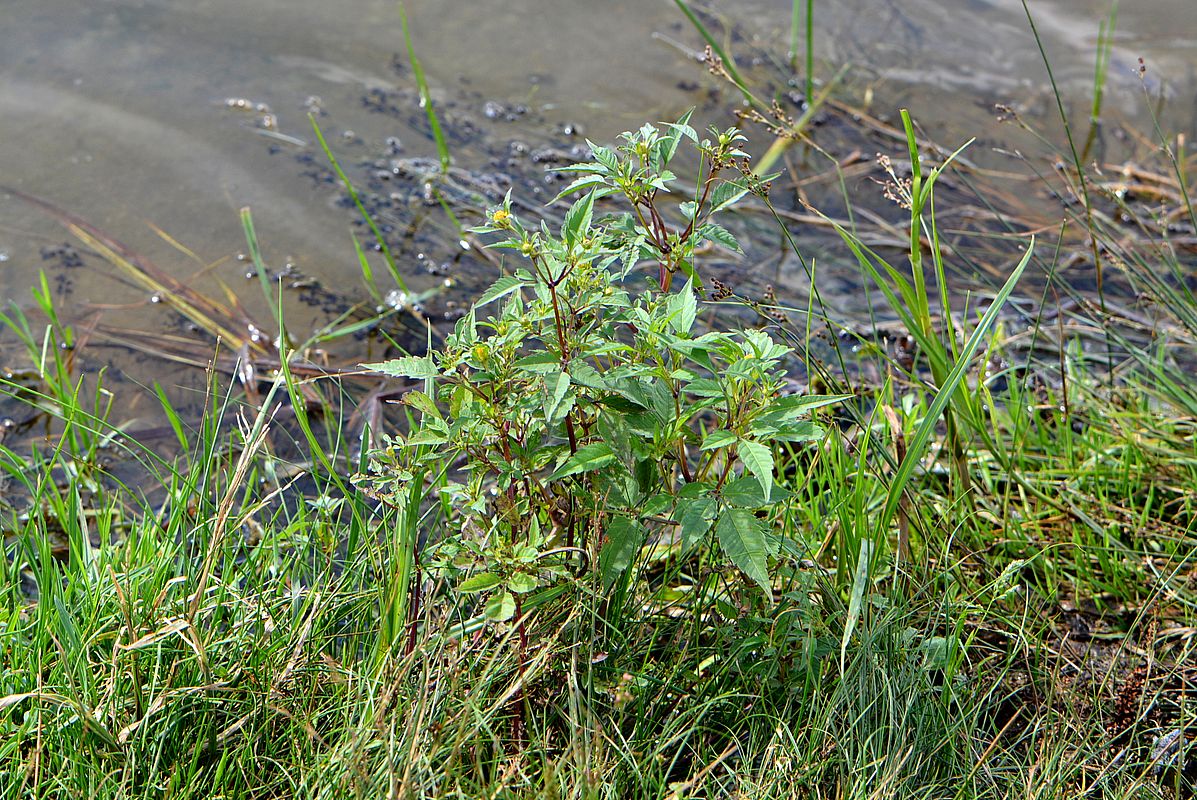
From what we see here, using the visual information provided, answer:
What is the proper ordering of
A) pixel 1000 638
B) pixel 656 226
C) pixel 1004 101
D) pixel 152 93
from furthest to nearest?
pixel 1004 101 → pixel 152 93 → pixel 1000 638 → pixel 656 226

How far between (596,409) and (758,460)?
0.34 metres

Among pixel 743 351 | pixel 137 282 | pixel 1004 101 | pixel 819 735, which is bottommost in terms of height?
pixel 137 282

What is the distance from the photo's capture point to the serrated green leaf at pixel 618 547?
1.60 m

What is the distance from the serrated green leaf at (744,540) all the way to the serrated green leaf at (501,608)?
0.34 m

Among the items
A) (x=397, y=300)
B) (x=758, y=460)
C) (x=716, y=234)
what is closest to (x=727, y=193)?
(x=716, y=234)

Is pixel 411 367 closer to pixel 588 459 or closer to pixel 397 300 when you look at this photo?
pixel 588 459

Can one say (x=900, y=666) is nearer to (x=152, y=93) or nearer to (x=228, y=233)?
(x=228, y=233)

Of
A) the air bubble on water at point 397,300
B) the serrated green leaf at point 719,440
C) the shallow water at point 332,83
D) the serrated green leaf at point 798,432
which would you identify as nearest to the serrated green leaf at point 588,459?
the serrated green leaf at point 719,440

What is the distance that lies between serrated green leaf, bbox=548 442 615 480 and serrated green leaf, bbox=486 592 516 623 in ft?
0.70

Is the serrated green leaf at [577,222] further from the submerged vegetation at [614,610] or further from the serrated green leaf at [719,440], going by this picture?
the serrated green leaf at [719,440]

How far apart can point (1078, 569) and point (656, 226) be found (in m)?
1.27

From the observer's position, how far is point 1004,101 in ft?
14.3

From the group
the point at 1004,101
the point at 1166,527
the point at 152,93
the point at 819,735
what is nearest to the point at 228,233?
the point at 152,93

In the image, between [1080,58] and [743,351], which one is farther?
[1080,58]
